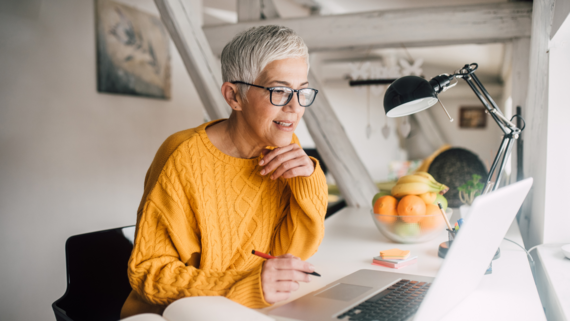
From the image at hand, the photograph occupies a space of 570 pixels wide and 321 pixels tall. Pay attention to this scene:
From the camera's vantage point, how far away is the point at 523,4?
1.81m

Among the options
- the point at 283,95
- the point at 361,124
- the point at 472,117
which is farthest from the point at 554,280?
the point at 472,117

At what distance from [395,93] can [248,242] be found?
59cm

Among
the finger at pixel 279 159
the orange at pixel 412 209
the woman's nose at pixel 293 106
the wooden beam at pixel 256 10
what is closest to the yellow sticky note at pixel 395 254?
the orange at pixel 412 209

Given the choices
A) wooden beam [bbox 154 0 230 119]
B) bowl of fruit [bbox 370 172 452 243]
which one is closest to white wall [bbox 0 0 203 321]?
wooden beam [bbox 154 0 230 119]

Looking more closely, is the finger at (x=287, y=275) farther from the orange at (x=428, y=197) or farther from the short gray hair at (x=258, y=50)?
the orange at (x=428, y=197)

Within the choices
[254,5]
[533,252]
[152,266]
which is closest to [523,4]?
[533,252]

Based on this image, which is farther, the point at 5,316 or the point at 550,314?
the point at 5,316

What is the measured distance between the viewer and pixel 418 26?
1.97 meters

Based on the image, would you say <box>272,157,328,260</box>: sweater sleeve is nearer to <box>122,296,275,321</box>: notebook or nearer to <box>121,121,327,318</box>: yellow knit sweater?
<box>121,121,327,318</box>: yellow knit sweater

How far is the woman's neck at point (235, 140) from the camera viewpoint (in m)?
1.13

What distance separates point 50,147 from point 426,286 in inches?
74.4

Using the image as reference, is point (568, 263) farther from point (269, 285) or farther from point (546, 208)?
point (269, 285)

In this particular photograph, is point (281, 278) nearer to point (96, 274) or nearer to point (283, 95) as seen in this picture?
point (283, 95)

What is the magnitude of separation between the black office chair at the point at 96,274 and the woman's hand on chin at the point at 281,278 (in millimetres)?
675
